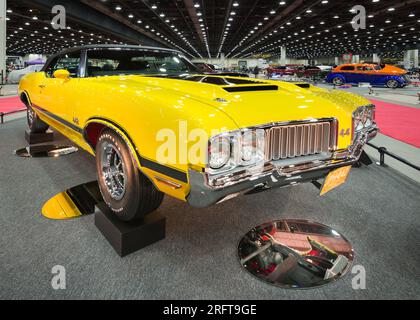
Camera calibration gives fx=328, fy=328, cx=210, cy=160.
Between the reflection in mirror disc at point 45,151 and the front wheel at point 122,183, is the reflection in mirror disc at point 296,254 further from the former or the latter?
the reflection in mirror disc at point 45,151

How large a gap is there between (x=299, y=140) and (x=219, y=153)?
607 millimetres

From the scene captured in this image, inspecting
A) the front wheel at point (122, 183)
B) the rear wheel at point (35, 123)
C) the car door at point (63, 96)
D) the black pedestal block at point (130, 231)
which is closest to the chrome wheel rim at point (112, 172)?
the front wheel at point (122, 183)

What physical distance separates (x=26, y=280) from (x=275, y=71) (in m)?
26.4

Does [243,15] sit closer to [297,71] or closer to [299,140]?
[297,71]

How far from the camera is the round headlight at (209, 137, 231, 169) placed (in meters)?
1.66

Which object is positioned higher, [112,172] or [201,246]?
[112,172]

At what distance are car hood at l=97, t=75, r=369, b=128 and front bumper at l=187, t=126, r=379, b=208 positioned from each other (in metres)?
0.25

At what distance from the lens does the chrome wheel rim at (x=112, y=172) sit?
2.34 metres

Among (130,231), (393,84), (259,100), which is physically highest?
(393,84)

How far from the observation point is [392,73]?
16.3 meters

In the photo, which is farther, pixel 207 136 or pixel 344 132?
pixel 344 132

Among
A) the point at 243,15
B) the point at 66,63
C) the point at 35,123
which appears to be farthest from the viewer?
the point at 243,15

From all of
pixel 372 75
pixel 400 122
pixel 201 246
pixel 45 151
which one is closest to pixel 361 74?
pixel 372 75

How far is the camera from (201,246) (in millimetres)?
2225
